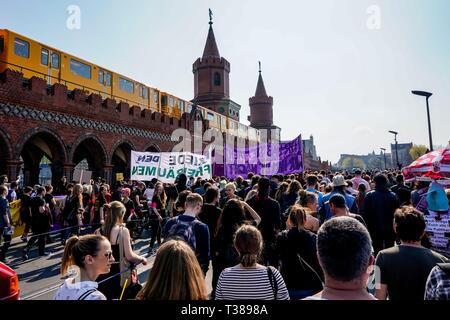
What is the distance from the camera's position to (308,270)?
3.18 metres

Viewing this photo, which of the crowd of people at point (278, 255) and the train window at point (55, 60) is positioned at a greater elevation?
the train window at point (55, 60)

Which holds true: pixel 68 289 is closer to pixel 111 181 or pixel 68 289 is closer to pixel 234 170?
pixel 234 170

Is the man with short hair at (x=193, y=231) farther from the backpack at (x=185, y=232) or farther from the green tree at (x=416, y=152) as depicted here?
the green tree at (x=416, y=152)

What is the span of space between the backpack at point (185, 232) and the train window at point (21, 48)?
48.2 ft

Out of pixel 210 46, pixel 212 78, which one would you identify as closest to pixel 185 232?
pixel 212 78

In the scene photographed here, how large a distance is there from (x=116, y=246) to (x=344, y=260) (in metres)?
2.99

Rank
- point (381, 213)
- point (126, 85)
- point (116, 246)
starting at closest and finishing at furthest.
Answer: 1. point (116, 246)
2. point (381, 213)
3. point (126, 85)

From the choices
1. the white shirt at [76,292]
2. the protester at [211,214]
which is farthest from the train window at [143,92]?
the white shirt at [76,292]

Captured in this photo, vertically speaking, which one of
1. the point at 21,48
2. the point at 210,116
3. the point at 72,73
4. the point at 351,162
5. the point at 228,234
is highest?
the point at 210,116

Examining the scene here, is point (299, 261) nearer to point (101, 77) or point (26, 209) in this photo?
point (26, 209)

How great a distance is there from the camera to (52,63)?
16.3 meters

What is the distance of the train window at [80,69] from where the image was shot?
1739cm

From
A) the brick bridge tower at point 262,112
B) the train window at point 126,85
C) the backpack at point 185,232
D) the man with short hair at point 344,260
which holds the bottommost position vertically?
the backpack at point 185,232

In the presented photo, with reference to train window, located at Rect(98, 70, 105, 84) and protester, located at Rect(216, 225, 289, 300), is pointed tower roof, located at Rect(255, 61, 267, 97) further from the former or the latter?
protester, located at Rect(216, 225, 289, 300)
